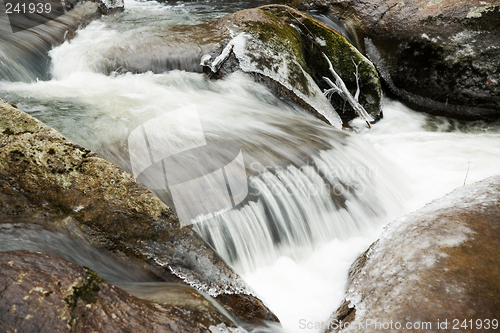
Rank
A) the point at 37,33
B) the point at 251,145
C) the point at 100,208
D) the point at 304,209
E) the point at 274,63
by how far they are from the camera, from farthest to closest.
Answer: the point at 37,33
the point at 274,63
the point at 251,145
the point at 304,209
the point at 100,208

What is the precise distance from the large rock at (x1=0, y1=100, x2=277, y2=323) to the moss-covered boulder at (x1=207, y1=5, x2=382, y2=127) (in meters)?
3.32

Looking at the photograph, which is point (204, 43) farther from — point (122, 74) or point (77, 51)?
point (77, 51)

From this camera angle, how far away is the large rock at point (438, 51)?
6410mm

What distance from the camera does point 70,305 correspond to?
2.08 m

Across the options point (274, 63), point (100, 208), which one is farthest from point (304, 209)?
point (274, 63)

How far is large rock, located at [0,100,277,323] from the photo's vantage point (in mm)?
2857

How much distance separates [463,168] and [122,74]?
17.0ft

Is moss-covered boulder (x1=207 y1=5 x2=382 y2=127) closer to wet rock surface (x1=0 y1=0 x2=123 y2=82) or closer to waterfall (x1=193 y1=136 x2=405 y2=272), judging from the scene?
waterfall (x1=193 y1=136 x2=405 y2=272)

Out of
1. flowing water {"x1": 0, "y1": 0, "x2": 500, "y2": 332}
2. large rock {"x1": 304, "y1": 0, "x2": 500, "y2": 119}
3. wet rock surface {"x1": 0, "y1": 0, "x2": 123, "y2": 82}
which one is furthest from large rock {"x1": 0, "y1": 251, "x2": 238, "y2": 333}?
large rock {"x1": 304, "y1": 0, "x2": 500, "y2": 119}

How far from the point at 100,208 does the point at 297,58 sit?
14.1ft

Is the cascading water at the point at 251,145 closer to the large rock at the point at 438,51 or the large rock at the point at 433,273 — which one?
the large rock at the point at 433,273

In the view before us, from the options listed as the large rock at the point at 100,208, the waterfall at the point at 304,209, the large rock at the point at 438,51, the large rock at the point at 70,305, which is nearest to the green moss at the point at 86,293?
the large rock at the point at 70,305

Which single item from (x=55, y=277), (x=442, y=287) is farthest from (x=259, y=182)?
(x=55, y=277)

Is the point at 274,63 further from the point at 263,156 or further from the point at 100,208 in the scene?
the point at 100,208
